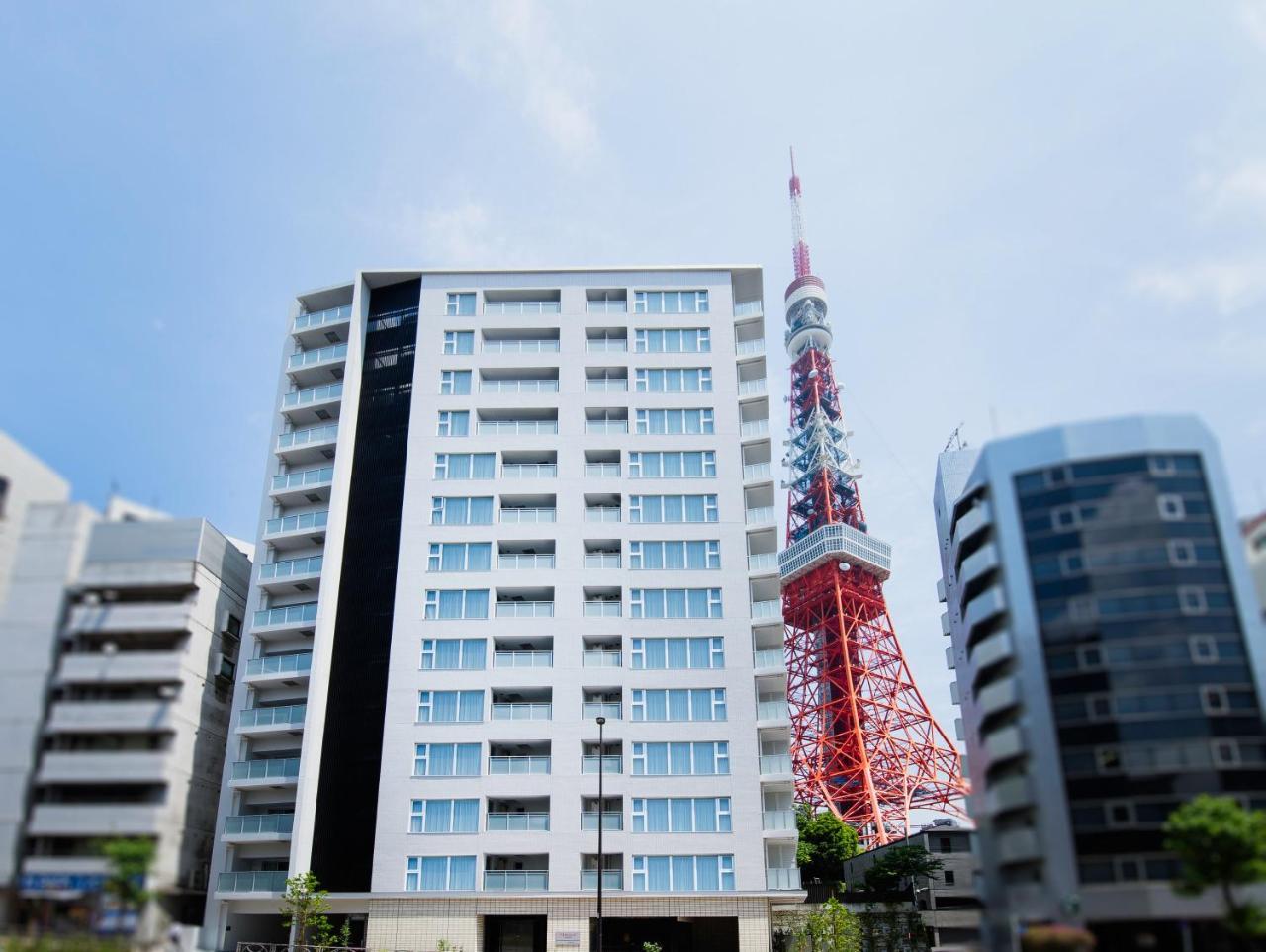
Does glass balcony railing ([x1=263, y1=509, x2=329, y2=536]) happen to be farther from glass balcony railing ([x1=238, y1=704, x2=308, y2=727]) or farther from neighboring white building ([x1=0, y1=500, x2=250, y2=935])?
neighboring white building ([x1=0, y1=500, x2=250, y2=935])

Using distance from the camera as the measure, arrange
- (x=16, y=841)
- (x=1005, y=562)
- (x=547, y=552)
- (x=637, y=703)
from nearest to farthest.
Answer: (x=16, y=841)
(x=1005, y=562)
(x=637, y=703)
(x=547, y=552)

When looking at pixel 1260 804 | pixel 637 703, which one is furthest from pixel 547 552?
pixel 1260 804

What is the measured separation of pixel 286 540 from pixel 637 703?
63.1 ft

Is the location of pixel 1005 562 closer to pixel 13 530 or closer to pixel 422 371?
pixel 13 530

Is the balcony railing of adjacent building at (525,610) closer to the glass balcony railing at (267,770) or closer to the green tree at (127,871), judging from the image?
the glass balcony railing at (267,770)

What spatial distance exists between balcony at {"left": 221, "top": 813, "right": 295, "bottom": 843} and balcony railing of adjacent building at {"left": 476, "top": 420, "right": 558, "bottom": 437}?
63.0ft

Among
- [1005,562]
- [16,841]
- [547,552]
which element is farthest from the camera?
[547,552]

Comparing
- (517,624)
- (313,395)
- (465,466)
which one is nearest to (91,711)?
(517,624)

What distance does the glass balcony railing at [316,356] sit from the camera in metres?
52.1

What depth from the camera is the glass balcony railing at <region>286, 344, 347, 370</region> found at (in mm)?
52125

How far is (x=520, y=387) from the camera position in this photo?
167 feet

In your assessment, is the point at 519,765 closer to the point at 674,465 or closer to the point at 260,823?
the point at 260,823

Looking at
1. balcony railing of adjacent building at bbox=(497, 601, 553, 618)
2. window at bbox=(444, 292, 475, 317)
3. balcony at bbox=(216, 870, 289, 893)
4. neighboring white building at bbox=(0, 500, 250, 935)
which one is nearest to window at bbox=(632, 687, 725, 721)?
balcony railing of adjacent building at bbox=(497, 601, 553, 618)

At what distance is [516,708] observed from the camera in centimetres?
4341
